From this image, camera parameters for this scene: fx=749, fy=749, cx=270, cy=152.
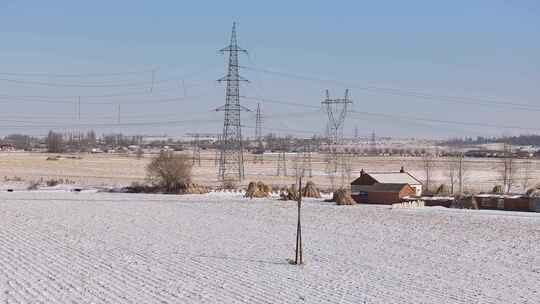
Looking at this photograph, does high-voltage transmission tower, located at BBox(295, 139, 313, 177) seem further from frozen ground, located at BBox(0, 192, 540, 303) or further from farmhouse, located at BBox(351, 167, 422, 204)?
frozen ground, located at BBox(0, 192, 540, 303)

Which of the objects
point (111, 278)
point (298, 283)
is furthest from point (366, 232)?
point (111, 278)

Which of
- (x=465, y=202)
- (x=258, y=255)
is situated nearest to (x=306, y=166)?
(x=465, y=202)

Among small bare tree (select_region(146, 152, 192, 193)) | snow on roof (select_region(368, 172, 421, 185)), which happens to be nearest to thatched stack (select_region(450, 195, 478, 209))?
snow on roof (select_region(368, 172, 421, 185))

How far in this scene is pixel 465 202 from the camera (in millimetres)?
50406

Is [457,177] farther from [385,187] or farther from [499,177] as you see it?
[385,187]

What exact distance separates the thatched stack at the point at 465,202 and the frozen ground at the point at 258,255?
401 cm

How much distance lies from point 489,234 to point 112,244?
17.6 meters

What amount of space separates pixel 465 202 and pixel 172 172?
23.6 metres

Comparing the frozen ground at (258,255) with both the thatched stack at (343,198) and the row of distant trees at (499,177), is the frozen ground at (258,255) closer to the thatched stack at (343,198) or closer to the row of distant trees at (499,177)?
the thatched stack at (343,198)

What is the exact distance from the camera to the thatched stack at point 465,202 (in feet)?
164

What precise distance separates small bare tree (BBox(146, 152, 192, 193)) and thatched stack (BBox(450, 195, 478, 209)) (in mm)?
21821

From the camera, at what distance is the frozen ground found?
65.1 feet

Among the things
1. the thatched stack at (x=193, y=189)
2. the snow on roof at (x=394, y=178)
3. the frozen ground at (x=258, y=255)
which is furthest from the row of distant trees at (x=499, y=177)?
the frozen ground at (x=258, y=255)

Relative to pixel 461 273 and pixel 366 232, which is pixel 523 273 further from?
pixel 366 232
